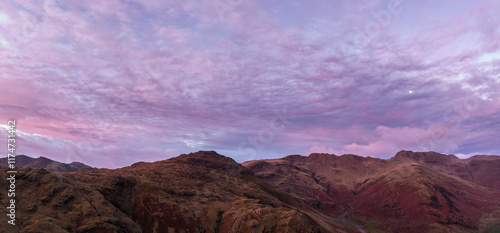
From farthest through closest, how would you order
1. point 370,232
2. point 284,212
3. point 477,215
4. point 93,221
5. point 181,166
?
point 477,215 < point 370,232 < point 181,166 < point 284,212 < point 93,221

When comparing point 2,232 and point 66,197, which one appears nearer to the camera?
point 2,232

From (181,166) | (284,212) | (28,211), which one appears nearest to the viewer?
(28,211)

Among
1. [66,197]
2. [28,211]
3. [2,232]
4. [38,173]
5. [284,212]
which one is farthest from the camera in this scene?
[284,212]

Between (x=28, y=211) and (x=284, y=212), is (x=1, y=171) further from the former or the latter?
(x=284, y=212)

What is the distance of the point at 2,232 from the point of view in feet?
143

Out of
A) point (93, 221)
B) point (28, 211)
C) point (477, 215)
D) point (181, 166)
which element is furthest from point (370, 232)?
point (28, 211)

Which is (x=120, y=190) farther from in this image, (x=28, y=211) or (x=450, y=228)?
(x=450, y=228)

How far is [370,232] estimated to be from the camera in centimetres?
16950

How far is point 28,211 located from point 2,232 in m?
9.69

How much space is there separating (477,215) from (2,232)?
255496 mm

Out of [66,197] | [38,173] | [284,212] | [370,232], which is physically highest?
[38,173]

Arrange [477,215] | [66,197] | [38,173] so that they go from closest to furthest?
1. [66,197]
2. [38,173]
3. [477,215]

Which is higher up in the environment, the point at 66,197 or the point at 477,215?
the point at 66,197

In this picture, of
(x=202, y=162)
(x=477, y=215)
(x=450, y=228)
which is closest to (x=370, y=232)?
(x=450, y=228)
